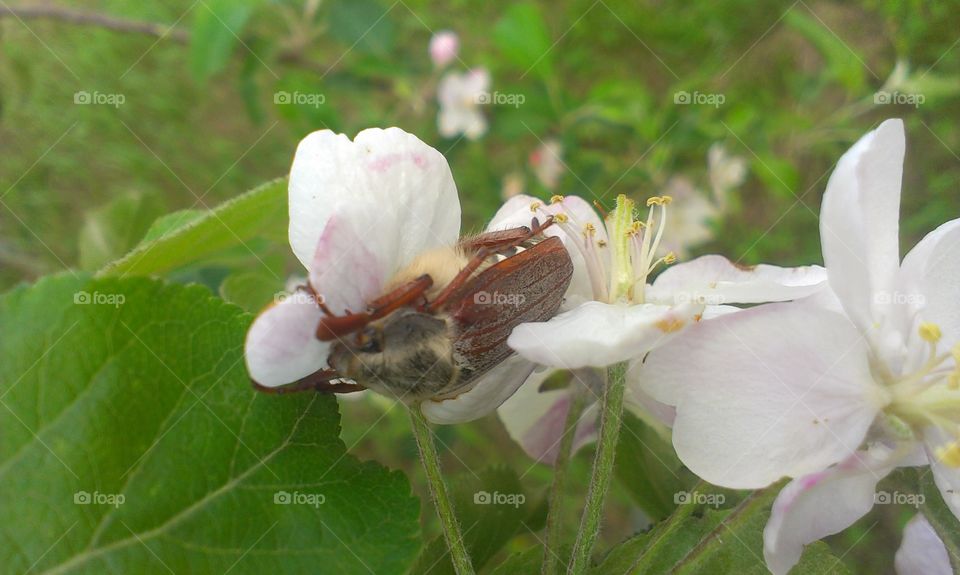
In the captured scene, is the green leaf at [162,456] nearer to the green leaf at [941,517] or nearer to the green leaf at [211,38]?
the green leaf at [941,517]

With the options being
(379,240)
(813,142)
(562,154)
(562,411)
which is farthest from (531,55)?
(379,240)

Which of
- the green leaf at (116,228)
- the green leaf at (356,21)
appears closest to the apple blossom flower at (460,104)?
the green leaf at (356,21)

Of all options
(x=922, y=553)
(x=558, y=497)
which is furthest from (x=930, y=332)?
(x=558, y=497)

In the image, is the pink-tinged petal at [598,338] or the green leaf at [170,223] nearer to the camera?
the pink-tinged petal at [598,338]

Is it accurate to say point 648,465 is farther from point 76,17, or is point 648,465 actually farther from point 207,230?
point 76,17

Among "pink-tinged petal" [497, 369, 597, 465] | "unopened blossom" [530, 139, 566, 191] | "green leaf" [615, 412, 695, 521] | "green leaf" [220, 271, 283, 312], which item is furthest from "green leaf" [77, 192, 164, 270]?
"unopened blossom" [530, 139, 566, 191]

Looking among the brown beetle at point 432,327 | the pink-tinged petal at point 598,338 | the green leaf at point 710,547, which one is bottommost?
the green leaf at point 710,547
